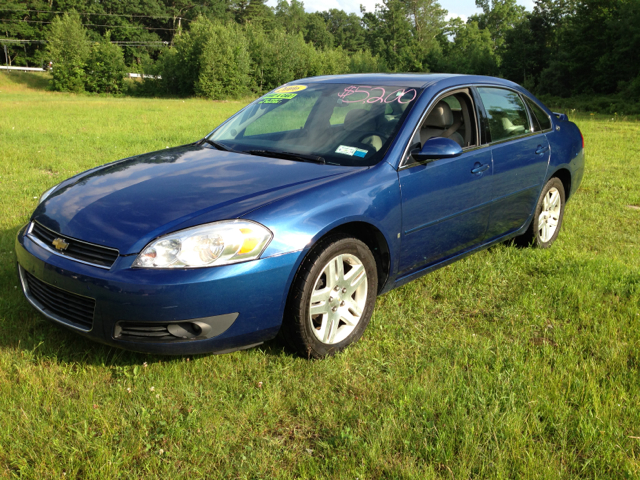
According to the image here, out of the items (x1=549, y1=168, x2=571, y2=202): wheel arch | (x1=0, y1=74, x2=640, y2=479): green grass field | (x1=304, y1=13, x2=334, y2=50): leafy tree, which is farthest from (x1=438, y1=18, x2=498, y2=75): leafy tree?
(x1=0, y1=74, x2=640, y2=479): green grass field

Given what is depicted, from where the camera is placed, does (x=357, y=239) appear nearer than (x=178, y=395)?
No

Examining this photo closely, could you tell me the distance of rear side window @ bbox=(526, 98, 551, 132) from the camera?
472 centimetres

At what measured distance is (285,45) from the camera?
176 feet

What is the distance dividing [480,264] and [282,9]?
119797 millimetres

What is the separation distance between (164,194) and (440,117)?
2.12 m

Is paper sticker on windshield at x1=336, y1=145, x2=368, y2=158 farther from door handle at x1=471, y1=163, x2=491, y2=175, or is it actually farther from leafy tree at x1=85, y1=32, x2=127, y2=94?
leafy tree at x1=85, y1=32, x2=127, y2=94

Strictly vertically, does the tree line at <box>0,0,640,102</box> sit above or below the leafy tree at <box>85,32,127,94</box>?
above

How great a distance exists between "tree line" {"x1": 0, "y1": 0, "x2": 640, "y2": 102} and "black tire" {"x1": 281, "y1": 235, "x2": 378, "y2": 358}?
106ft

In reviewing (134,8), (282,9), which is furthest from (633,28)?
(282,9)

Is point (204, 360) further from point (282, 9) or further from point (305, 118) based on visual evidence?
point (282, 9)

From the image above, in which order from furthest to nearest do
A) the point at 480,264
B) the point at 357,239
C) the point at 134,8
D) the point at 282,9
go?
the point at 282,9
the point at 134,8
the point at 480,264
the point at 357,239

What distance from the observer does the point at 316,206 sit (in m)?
2.85

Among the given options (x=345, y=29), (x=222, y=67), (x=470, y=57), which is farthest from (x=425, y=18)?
(x=222, y=67)

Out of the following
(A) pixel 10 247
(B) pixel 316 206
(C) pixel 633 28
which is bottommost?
(A) pixel 10 247
